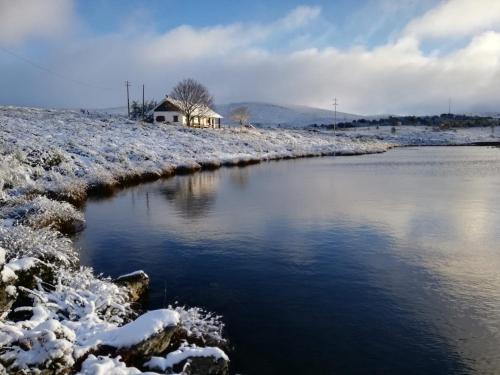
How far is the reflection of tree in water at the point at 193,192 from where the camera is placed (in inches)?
979

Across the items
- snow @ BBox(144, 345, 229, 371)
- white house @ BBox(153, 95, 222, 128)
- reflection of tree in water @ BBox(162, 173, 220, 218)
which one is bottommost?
snow @ BBox(144, 345, 229, 371)

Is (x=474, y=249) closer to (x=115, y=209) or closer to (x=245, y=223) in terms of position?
(x=245, y=223)

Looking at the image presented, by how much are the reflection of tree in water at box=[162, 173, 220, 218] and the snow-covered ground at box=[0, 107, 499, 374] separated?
381 cm

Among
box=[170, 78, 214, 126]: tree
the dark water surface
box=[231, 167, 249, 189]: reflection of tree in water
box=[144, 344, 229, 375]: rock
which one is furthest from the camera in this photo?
box=[170, 78, 214, 126]: tree

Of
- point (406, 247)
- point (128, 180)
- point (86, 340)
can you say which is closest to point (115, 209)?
point (128, 180)

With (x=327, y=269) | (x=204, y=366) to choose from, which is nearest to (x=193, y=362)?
(x=204, y=366)

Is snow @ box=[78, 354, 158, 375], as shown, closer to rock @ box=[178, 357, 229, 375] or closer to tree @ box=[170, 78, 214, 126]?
rock @ box=[178, 357, 229, 375]

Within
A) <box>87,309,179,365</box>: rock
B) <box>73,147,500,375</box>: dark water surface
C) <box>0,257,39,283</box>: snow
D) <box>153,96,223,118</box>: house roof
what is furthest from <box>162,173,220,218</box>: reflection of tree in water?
<box>153,96,223,118</box>: house roof

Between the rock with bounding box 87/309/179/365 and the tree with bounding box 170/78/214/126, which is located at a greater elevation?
the tree with bounding box 170/78/214/126

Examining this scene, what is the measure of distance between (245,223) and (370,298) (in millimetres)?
9639

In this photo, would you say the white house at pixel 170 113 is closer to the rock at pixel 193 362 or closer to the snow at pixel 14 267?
the snow at pixel 14 267

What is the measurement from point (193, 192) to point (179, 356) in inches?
918

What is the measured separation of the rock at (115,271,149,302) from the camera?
11.5 m

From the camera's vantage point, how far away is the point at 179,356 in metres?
8.20
